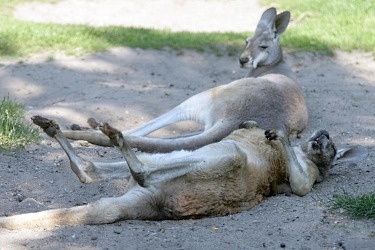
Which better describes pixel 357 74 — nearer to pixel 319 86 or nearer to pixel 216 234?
pixel 319 86

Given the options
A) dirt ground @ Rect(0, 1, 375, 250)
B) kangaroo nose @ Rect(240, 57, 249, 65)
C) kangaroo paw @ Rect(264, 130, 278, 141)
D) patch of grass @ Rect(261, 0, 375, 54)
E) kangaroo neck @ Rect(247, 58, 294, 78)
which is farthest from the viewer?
patch of grass @ Rect(261, 0, 375, 54)

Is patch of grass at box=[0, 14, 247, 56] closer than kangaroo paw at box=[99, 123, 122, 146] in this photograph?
No

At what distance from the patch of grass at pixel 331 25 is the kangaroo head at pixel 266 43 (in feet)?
4.98

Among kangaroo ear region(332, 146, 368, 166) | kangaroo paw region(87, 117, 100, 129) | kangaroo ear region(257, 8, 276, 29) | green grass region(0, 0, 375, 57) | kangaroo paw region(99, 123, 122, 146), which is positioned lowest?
kangaroo paw region(87, 117, 100, 129)

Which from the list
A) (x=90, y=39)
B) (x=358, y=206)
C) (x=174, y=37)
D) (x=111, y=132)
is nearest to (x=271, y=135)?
(x=358, y=206)

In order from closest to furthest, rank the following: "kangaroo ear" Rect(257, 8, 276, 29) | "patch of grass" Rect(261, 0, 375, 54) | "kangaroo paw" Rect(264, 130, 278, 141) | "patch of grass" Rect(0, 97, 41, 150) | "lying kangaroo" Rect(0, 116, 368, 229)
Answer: "lying kangaroo" Rect(0, 116, 368, 229) → "kangaroo paw" Rect(264, 130, 278, 141) → "patch of grass" Rect(0, 97, 41, 150) → "kangaroo ear" Rect(257, 8, 276, 29) → "patch of grass" Rect(261, 0, 375, 54)

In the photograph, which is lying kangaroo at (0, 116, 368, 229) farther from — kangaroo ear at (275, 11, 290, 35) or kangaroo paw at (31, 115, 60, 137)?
kangaroo ear at (275, 11, 290, 35)

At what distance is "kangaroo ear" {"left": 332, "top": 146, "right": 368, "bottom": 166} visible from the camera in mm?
5801

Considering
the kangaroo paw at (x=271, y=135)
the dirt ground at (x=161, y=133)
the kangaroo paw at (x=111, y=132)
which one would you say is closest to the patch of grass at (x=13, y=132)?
the dirt ground at (x=161, y=133)

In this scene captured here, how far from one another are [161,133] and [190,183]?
2815mm

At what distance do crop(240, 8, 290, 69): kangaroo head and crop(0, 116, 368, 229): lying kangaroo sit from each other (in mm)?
3178

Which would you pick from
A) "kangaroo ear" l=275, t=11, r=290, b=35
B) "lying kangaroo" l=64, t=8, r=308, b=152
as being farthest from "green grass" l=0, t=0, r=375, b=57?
"lying kangaroo" l=64, t=8, r=308, b=152

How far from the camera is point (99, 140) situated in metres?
6.46

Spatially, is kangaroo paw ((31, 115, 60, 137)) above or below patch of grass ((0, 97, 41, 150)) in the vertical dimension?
above
